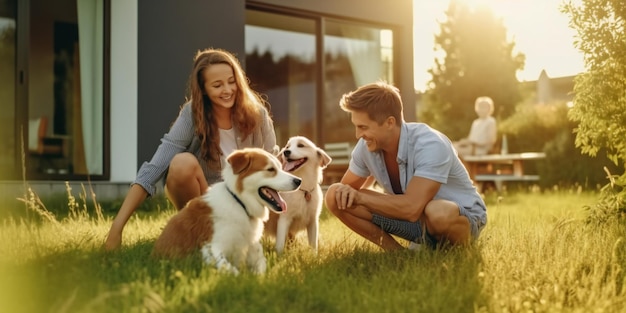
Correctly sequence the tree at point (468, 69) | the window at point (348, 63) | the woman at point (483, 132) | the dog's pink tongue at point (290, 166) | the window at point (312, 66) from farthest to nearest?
the tree at point (468, 69) → the woman at point (483, 132) → the window at point (348, 63) → the window at point (312, 66) → the dog's pink tongue at point (290, 166)

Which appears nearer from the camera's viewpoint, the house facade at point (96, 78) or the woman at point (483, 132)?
the house facade at point (96, 78)

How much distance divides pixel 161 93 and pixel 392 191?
4912mm

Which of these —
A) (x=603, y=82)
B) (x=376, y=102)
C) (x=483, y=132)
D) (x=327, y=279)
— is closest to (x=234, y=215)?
(x=327, y=279)

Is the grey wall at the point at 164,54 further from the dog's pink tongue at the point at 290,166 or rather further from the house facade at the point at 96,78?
the dog's pink tongue at the point at 290,166

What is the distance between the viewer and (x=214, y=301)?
10.3ft

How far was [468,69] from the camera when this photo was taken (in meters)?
38.2

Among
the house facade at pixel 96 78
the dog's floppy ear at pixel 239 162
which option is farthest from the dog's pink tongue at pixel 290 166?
the house facade at pixel 96 78

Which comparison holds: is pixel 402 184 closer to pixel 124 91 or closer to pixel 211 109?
pixel 211 109

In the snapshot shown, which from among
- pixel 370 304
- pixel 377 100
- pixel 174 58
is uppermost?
pixel 174 58

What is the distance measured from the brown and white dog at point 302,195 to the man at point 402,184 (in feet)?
0.91

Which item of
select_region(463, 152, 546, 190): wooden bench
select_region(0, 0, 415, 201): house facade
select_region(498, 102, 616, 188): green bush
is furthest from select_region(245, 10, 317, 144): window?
select_region(498, 102, 616, 188): green bush

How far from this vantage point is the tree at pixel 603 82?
568 cm

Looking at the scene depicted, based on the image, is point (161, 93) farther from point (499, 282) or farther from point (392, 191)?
point (499, 282)

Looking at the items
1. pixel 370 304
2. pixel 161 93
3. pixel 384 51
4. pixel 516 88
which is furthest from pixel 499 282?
pixel 516 88
